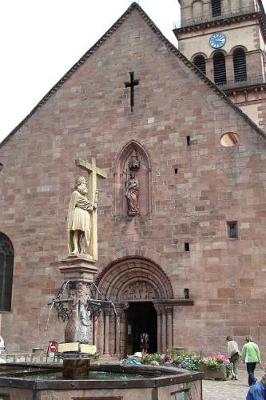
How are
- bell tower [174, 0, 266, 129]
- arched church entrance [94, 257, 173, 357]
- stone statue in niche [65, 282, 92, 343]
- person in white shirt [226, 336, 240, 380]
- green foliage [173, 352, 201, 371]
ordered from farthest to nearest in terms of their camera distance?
bell tower [174, 0, 266, 129]
arched church entrance [94, 257, 173, 357]
person in white shirt [226, 336, 240, 380]
green foliage [173, 352, 201, 371]
stone statue in niche [65, 282, 92, 343]

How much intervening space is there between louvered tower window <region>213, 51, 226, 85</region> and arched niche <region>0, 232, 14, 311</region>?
19788 millimetres

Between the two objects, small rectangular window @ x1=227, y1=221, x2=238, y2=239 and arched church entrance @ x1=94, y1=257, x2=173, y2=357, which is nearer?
small rectangular window @ x1=227, y1=221, x2=238, y2=239

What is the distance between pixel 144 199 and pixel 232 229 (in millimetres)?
3574

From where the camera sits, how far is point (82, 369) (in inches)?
361

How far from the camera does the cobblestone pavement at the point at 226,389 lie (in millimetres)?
11434

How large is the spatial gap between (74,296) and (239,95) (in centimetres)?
2572

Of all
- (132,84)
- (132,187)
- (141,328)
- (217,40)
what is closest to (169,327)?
(141,328)

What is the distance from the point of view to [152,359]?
51.2 feet

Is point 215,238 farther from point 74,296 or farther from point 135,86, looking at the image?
point 74,296

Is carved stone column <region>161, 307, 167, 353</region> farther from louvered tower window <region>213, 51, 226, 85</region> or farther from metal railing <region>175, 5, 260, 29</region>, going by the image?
metal railing <region>175, 5, 260, 29</region>

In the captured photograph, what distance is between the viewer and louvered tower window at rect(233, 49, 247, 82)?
3462cm

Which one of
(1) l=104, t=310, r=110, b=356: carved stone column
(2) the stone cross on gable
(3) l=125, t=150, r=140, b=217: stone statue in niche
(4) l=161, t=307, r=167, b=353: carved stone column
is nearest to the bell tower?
(3) l=125, t=150, r=140, b=217: stone statue in niche

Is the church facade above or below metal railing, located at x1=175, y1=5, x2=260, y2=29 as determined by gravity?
below

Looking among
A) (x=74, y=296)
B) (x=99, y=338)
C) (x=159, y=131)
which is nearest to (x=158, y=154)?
(x=159, y=131)
